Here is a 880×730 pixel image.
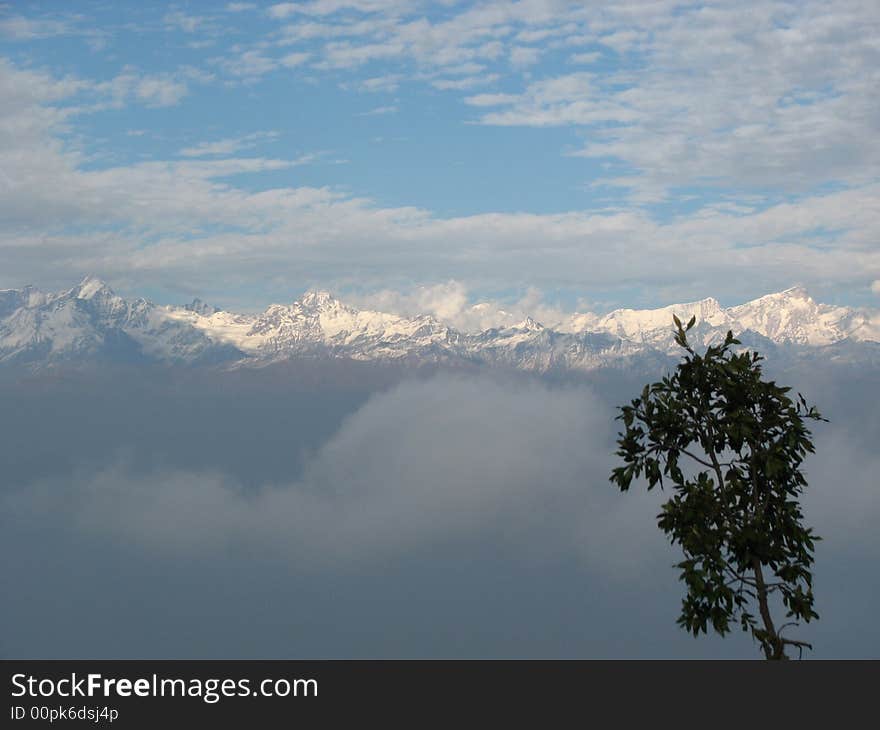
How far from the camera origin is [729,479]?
86.6ft

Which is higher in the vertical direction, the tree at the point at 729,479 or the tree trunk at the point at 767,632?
the tree at the point at 729,479

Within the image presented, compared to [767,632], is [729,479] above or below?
above

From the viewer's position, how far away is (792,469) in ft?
85.7

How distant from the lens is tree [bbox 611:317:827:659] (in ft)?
82.3

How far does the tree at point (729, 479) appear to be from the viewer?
82.3 ft

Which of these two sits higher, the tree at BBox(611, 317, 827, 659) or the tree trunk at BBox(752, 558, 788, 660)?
the tree at BBox(611, 317, 827, 659)
